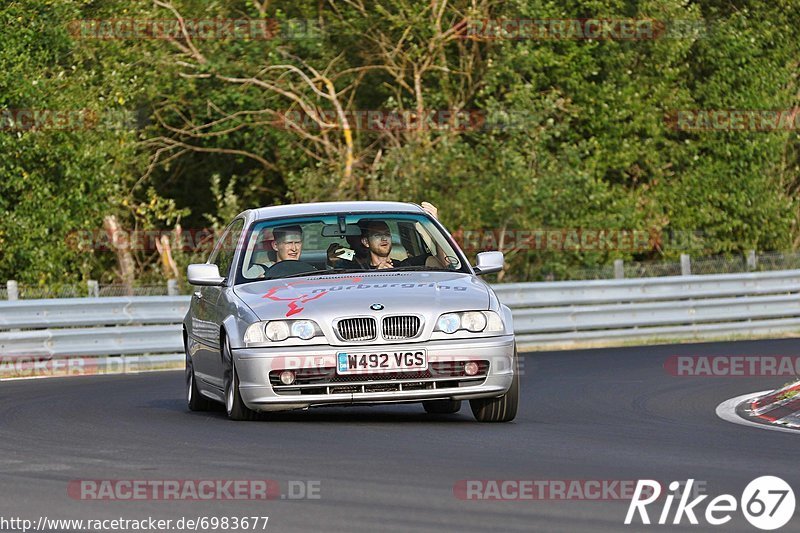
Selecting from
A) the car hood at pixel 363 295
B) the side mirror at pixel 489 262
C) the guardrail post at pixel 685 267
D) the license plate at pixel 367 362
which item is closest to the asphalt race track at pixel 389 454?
the license plate at pixel 367 362

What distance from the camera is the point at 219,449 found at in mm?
9852

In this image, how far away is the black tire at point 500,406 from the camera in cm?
1162

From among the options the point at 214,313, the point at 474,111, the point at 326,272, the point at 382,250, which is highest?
the point at 382,250

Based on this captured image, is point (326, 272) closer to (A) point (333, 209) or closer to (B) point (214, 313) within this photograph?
(A) point (333, 209)

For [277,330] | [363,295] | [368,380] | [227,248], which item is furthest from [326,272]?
[227,248]

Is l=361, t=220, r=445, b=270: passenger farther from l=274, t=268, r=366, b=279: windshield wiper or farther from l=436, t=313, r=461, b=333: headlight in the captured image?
l=436, t=313, r=461, b=333: headlight

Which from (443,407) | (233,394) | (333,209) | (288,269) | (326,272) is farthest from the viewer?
(443,407)

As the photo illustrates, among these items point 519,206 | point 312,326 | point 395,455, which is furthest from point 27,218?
point 395,455

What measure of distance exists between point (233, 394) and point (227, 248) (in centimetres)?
224

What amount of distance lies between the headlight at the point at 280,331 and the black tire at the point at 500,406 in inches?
55.6

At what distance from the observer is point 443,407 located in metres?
13.0

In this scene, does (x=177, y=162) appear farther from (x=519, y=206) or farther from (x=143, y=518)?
(x=143, y=518)

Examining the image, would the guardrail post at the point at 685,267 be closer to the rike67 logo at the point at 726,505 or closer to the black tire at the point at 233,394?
the black tire at the point at 233,394

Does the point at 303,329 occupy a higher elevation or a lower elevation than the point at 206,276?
lower
